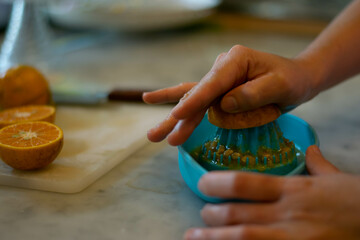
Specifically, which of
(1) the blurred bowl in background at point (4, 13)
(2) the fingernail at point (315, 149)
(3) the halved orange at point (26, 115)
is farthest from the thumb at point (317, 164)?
(1) the blurred bowl in background at point (4, 13)

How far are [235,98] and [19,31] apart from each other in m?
0.88

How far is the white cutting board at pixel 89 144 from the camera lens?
0.67 metres

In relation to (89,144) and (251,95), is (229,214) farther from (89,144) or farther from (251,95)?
(89,144)

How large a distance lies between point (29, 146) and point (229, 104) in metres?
0.33

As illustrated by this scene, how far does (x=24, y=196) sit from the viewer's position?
0.65m

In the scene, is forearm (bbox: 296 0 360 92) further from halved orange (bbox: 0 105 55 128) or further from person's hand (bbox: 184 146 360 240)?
halved orange (bbox: 0 105 55 128)

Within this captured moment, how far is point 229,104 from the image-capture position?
0.60 m

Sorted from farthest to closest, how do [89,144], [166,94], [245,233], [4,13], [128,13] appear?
[4,13] → [128,13] → [89,144] → [166,94] → [245,233]

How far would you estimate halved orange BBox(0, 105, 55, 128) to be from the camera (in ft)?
2.62

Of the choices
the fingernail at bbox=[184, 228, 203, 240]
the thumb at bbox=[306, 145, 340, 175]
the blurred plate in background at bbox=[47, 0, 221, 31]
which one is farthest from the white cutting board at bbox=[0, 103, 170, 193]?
the blurred plate in background at bbox=[47, 0, 221, 31]

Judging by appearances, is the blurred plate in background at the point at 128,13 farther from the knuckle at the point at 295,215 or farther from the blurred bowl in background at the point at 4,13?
the knuckle at the point at 295,215

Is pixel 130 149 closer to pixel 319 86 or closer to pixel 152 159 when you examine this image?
pixel 152 159

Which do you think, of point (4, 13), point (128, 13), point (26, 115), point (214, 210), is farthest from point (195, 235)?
point (4, 13)

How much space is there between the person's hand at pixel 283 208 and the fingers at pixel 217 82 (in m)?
0.11
